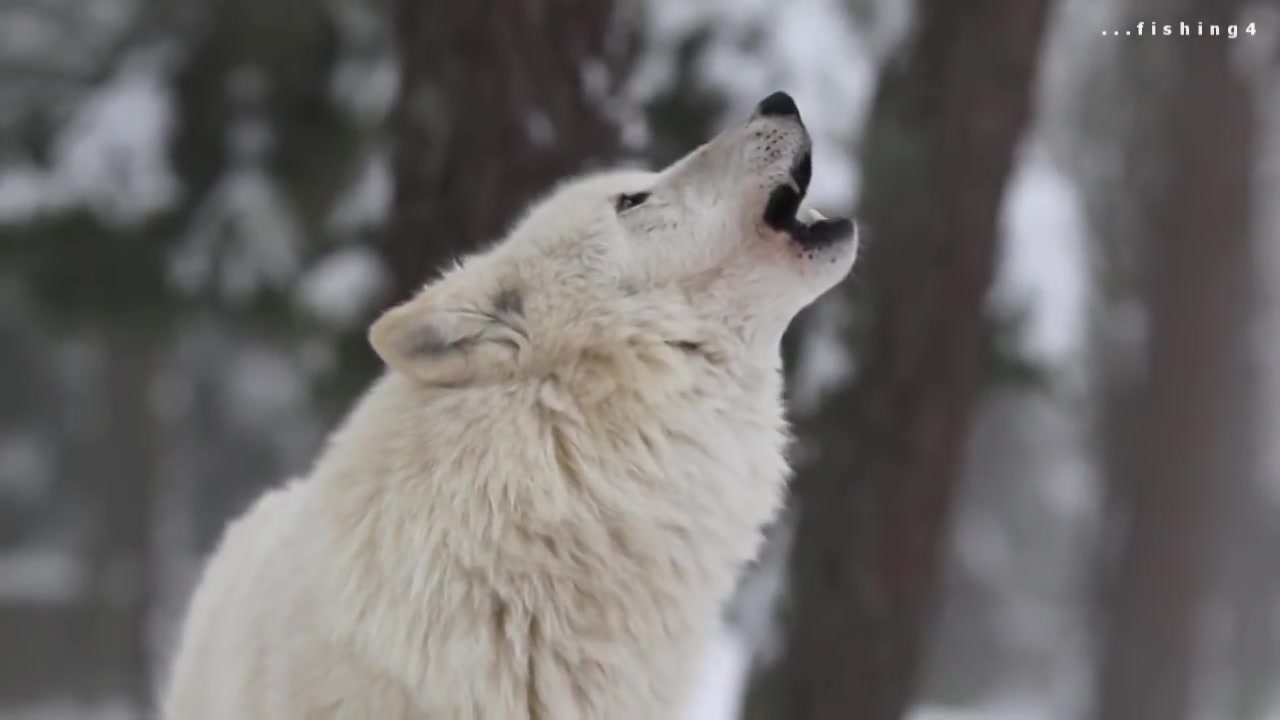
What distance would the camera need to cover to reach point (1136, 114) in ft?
45.0

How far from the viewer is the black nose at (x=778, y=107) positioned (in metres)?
3.30

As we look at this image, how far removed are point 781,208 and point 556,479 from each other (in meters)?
0.79

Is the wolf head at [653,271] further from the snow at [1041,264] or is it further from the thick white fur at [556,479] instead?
the snow at [1041,264]

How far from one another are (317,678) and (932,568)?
3867mm

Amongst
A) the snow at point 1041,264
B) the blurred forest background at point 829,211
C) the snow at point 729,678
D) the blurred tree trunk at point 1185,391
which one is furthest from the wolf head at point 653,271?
the blurred tree trunk at point 1185,391

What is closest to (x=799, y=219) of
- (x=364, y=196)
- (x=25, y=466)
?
(x=364, y=196)

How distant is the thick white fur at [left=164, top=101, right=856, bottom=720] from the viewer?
289cm

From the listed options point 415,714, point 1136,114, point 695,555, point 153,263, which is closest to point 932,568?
point 695,555

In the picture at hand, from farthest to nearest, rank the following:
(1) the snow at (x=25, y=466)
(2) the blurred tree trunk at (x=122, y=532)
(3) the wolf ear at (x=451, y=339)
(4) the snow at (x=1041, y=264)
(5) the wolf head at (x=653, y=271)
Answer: (1) the snow at (x=25, y=466)
(2) the blurred tree trunk at (x=122, y=532)
(4) the snow at (x=1041, y=264)
(5) the wolf head at (x=653, y=271)
(3) the wolf ear at (x=451, y=339)

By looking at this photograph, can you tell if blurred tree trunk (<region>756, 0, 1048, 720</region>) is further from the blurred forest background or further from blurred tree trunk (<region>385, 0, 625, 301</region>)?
blurred tree trunk (<region>385, 0, 625, 301</region>)

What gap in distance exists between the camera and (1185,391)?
12.2 meters

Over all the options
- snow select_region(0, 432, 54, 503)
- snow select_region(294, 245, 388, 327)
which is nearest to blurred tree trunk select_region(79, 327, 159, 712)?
snow select_region(0, 432, 54, 503)

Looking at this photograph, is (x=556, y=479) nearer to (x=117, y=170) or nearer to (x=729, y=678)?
(x=729, y=678)

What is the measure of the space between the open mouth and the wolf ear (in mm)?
598
